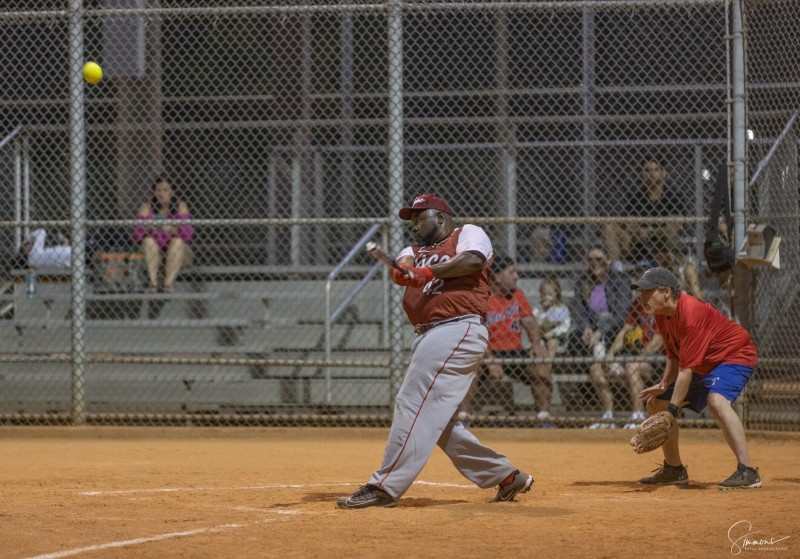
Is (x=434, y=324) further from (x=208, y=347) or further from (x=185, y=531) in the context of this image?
(x=208, y=347)

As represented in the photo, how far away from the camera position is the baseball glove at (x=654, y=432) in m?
6.99

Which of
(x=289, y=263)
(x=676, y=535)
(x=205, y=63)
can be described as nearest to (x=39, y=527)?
(x=676, y=535)

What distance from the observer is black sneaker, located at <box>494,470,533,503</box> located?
258 inches

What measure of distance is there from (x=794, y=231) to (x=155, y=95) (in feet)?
27.3

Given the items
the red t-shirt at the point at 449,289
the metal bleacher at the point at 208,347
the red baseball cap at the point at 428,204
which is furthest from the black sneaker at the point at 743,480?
the metal bleacher at the point at 208,347

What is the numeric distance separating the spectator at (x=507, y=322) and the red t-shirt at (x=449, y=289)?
454cm

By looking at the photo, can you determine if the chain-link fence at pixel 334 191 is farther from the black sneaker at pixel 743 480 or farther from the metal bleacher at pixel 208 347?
the black sneaker at pixel 743 480

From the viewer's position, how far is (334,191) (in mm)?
15094

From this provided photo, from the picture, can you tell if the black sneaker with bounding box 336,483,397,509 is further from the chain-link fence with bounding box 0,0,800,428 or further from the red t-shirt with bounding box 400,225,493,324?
the chain-link fence with bounding box 0,0,800,428

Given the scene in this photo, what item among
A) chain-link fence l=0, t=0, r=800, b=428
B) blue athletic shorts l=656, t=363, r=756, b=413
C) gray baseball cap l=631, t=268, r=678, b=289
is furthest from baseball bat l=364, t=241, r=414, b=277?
A: chain-link fence l=0, t=0, r=800, b=428

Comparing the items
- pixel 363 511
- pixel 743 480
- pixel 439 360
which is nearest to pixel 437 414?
pixel 439 360

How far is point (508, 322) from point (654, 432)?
165 inches

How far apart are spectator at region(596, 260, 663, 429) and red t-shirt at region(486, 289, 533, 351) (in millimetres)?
898

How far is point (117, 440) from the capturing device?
35.8 feet
